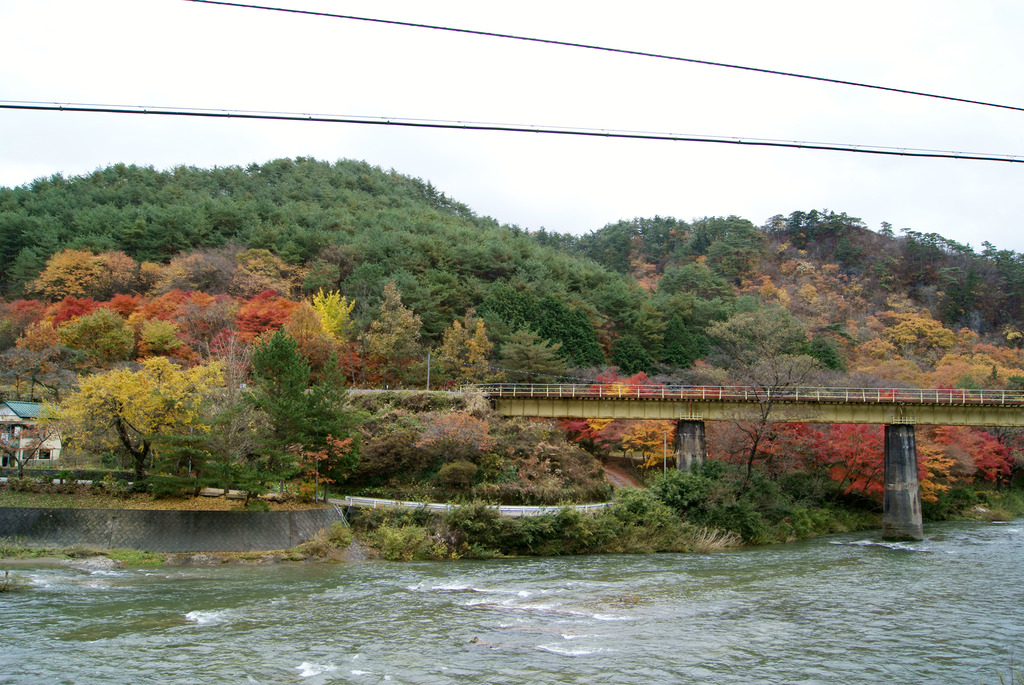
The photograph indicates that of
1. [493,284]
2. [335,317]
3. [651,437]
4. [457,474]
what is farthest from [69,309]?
[651,437]

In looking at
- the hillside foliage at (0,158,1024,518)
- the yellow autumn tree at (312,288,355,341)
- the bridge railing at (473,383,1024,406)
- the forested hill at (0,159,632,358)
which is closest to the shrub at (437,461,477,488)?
the hillside foliage at (0,158,1024,518)

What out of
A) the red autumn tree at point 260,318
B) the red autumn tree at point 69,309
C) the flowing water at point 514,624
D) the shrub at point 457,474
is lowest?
the flowing water at point 514,624

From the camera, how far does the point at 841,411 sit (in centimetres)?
4694

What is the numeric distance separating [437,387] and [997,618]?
41188mm

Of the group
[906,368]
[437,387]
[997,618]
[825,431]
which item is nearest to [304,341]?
[437,387]

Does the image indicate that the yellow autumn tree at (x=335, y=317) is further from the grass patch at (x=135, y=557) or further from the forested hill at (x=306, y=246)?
the grass patch at (x=135, y=557)

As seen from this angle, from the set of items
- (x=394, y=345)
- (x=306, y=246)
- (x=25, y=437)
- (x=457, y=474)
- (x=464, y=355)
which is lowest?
(x=457, y=474)

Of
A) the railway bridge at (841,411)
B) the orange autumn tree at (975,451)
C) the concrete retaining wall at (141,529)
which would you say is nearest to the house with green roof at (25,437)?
the concrete retaining wall at (141,529)

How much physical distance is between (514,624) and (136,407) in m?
22.5

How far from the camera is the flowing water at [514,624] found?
17156 mm

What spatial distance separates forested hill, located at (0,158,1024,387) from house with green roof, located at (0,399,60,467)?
1590 cm

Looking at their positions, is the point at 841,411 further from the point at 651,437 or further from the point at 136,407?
the point at 136,407

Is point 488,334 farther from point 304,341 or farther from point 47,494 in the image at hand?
point 47,494

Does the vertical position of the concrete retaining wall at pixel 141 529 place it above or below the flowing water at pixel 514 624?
above
